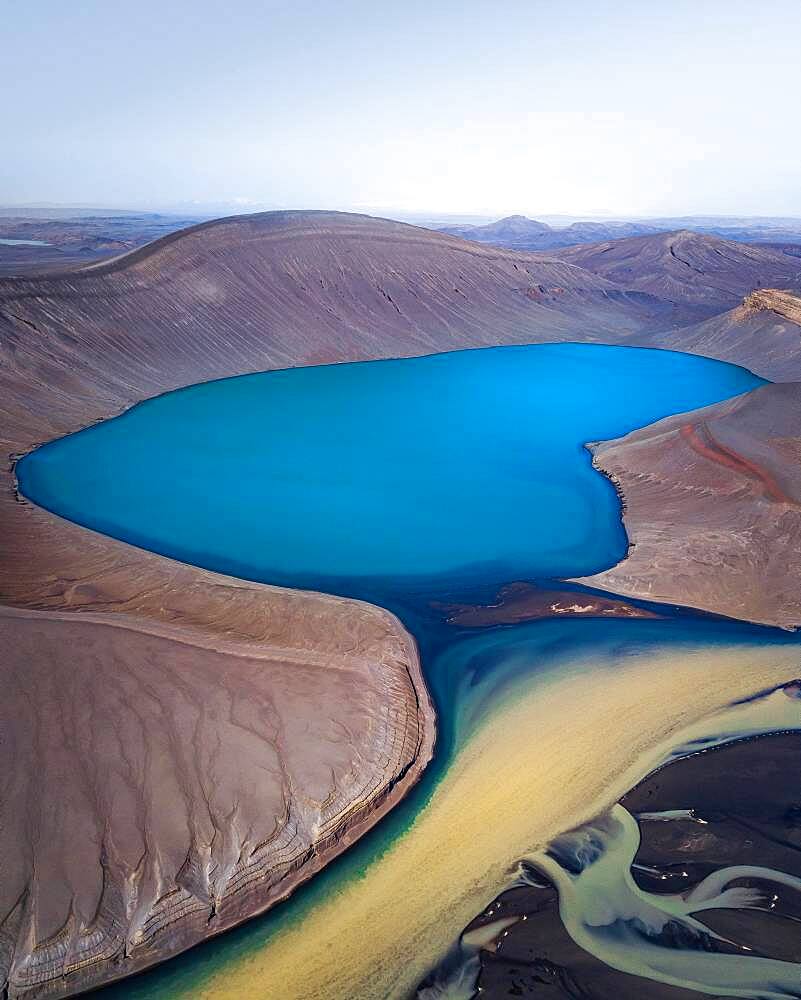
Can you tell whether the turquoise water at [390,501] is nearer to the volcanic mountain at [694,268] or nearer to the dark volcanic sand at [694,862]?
the dark volcanic sand at [694,862]

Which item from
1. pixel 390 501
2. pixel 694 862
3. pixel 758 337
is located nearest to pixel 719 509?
pixel 390 501

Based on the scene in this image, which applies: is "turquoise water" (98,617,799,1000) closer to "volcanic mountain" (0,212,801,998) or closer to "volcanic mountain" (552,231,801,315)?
"volcanic mountain" (0,212,801,998)

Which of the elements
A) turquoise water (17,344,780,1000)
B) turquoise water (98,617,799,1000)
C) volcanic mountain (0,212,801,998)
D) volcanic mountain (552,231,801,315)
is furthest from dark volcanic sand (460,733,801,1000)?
volcanic mountain (552,231,801,315)

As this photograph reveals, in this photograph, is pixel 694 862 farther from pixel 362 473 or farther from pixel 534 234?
pixel 534 234

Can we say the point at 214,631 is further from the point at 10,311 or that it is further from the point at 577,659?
the point at 10,311

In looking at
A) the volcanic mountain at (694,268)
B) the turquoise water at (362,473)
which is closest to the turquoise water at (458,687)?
the turquoise water at (362,473)

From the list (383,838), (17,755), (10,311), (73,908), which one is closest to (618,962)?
(383,838)
